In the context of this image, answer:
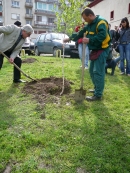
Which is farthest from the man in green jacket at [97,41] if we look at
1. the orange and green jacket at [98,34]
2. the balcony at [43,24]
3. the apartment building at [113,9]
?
the balcony at [43,24]

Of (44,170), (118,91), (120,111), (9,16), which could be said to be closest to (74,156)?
(44,170)

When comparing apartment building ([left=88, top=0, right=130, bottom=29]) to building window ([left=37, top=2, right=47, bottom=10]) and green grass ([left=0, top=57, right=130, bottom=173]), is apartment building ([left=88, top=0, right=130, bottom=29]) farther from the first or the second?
building window ([left=37, top=2, right=47, bottom=10])

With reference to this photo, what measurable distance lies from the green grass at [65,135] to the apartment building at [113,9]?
19425 millimetres

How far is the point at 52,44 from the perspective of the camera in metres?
13.2

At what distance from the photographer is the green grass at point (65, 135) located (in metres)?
2.49

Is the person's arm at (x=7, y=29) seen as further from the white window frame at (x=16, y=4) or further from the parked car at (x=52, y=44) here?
the white window frame at (x=16, y=4)

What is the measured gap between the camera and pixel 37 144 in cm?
286

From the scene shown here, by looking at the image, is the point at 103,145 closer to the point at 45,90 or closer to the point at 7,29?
the point at 45,90

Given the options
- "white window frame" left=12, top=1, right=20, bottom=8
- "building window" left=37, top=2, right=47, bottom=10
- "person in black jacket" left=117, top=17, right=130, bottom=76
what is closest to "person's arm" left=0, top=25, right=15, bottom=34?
"person in black jacket" left=117, top=17, right=130, bottom=76

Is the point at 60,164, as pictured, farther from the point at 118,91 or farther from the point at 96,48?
the point at 118,91

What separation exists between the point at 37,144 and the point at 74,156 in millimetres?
565

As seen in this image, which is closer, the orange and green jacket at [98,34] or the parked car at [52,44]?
the orange and green jacket at [98,34]

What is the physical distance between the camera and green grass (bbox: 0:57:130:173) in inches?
97.9

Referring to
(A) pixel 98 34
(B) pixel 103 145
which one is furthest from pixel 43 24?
(B) pixel 103 145
